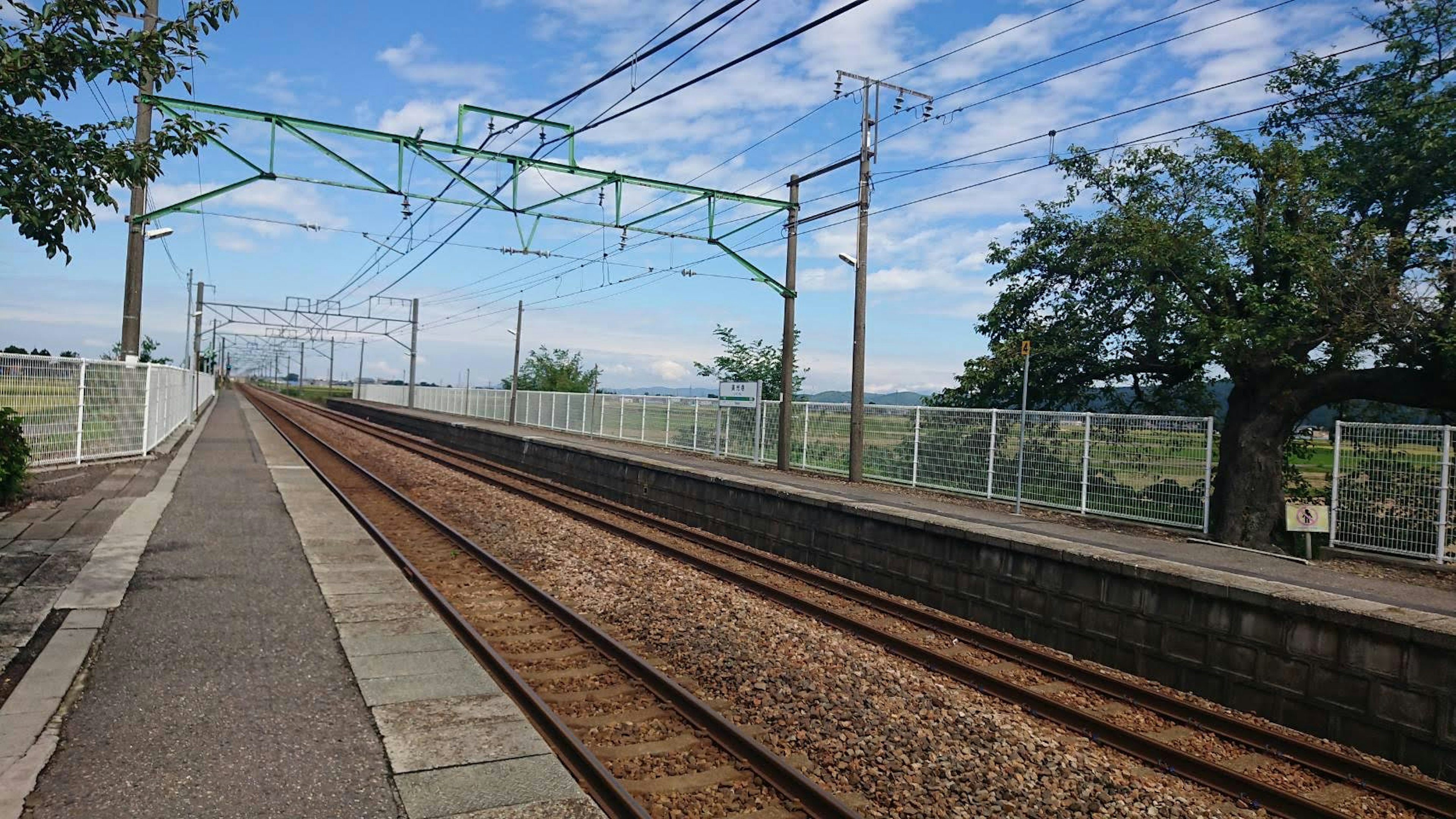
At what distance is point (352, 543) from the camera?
11492 millimetres

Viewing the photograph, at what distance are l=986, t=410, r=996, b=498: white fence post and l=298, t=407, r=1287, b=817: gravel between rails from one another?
7907mm

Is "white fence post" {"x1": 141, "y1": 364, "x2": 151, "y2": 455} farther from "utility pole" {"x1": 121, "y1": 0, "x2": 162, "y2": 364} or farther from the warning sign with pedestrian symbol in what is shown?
the warning sign with pedestrian symbol

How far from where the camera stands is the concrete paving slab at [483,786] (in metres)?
4.38

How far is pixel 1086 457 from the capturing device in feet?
49.0

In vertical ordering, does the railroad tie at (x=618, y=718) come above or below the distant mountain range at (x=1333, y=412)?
below

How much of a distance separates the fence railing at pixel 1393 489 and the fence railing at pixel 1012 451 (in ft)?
5.89

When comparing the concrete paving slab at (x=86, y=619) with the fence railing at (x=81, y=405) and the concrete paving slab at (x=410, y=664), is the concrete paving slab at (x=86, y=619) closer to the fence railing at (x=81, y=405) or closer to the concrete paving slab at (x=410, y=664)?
the concrete paving slab at (x=410, y=664)

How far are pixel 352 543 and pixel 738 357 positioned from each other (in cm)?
2570

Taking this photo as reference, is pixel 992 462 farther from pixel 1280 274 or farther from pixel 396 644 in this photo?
pixel 396 644

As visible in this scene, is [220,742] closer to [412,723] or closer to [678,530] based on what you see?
[412,723]

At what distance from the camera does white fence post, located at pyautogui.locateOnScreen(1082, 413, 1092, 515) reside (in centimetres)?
1492

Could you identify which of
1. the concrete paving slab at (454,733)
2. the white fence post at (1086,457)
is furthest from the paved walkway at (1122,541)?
the concrete paving slab at (454,733)

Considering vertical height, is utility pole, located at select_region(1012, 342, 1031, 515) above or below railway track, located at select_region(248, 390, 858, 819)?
above

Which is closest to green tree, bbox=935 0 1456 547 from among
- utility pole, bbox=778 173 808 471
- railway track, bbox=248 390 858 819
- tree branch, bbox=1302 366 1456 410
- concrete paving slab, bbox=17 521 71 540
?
tree branch, bbox=1302 366 1456 410
